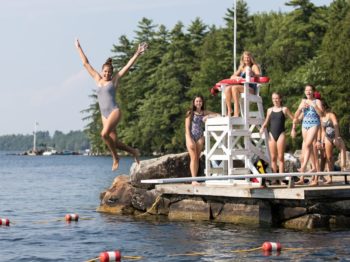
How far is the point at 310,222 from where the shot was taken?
1994cm

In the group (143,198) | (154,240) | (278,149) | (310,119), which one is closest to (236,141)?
(278,149)

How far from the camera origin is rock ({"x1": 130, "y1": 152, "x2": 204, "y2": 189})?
25.0 metres

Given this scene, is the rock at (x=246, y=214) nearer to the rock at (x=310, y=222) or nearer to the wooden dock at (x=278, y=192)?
the wooden dock at (x=278, y=192)

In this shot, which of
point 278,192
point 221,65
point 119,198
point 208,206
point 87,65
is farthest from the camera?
point 221,65

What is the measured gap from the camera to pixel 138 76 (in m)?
105

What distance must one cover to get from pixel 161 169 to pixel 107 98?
11251 mm

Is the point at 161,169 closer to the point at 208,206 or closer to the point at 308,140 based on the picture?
the point at 208,206

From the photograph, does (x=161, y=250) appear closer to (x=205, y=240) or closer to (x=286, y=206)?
(x=205, y=240)

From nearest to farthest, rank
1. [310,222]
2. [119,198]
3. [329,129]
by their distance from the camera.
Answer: [310,222], [329,129], [119,198]

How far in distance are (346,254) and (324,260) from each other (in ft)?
2.43

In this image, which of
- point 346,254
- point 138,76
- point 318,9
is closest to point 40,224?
point 346,254

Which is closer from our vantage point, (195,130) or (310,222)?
(310,222)

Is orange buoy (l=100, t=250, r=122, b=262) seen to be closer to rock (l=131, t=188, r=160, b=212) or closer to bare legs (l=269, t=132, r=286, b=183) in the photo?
bare legs (l=269, t=132, r=286, b=183)

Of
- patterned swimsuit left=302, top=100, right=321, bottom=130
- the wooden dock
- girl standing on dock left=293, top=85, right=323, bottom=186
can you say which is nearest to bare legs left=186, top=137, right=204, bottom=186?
the wooden dock
